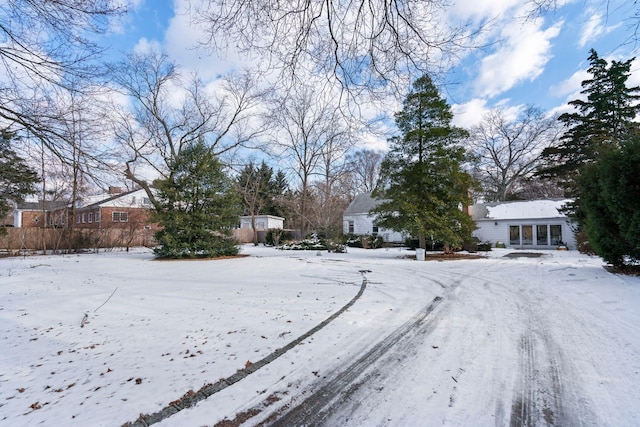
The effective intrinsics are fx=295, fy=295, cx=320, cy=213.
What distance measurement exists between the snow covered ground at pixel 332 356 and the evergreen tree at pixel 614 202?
134cm

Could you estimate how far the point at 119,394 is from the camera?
2371mm

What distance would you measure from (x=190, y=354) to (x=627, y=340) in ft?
16.0

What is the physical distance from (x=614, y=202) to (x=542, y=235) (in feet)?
50.8

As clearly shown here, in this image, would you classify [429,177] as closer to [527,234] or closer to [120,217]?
[527,234]

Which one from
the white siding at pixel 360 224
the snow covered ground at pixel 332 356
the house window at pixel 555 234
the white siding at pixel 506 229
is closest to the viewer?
the snow covered ground at pixel 332 356

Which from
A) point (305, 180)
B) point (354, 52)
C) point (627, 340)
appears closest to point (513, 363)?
point (627, 340)

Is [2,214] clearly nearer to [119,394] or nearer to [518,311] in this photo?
[119,394]

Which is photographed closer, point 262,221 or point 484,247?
point 484,247

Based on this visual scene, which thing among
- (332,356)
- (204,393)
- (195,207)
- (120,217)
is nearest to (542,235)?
(195,207)

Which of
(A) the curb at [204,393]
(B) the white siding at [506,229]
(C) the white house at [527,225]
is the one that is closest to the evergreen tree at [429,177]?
(B) the white siding at [506,229]

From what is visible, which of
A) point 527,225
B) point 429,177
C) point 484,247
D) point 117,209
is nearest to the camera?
point 429,177

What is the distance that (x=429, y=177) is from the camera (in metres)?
13.7

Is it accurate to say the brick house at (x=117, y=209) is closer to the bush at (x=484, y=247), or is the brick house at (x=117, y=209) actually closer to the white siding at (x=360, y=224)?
the white siding at (x=360, y=224)

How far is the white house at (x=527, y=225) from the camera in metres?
18.8
